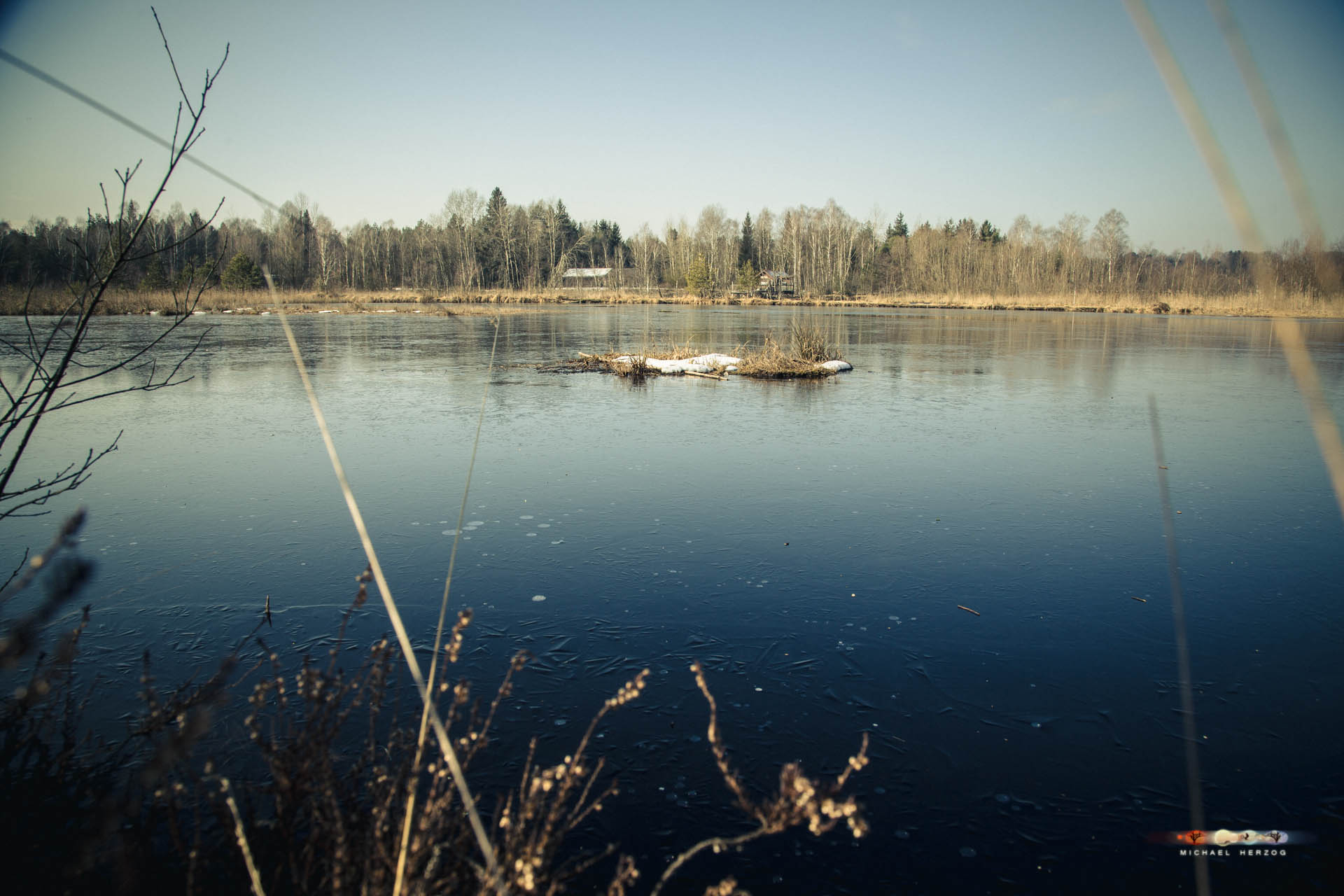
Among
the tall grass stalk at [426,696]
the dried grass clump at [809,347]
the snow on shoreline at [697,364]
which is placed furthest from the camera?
the dried grass clump at [809,347]

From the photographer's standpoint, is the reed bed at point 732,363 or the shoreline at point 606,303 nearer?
the reed bed at point 732,363

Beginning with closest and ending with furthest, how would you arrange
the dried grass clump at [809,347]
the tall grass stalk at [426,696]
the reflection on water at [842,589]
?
1. the tall grass stalk at [426,696]
2. the reflection on water at [842,589]
3. the dried grass clump at [809,347]

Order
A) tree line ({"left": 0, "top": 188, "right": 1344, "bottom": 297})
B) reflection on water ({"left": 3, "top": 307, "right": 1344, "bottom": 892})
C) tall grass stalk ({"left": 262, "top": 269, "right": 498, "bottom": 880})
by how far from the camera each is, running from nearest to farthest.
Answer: tall grass stalk ({"left": 262, "top": 269, "right": 498, "bottom": 880}) < reflection on water ({"left": 3, "top": 307, "right": 1344, "bottom": 892}) < tree line ({"left": 0, "top": 188, "right": 1344, "bottom": 297})

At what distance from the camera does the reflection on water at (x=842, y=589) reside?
3.14 m

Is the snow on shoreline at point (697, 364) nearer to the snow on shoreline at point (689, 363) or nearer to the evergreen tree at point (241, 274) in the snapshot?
the snow on shoreline at point (689, 363)

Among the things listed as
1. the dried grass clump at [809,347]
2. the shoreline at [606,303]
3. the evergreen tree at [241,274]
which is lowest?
the dried grass clump at [809,347]

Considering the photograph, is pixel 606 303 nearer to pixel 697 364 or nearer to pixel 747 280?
pixel 747 280

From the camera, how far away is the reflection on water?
314cm

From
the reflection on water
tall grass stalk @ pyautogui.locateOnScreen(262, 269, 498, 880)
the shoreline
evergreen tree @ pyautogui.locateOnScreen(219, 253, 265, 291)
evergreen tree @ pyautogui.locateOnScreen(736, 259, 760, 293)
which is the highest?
evergreen tree @ pyautogui.locateOnScreen(736, 259, 760, 293)

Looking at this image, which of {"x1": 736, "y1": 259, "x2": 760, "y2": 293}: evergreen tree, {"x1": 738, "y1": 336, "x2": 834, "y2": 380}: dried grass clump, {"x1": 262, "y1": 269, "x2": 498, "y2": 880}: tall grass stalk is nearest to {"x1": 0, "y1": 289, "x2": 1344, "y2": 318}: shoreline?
{"x1": 736, "y1": 259, "x2": 760, "y2": 293}: evergreen tree

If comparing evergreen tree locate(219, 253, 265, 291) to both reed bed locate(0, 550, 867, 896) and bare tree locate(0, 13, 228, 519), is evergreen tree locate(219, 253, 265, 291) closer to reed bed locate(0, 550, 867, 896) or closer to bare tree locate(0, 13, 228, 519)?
bare tree locate(0, 13, 228, 519)

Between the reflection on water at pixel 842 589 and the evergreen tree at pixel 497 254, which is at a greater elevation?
the evergreen tree at pixel 497 254

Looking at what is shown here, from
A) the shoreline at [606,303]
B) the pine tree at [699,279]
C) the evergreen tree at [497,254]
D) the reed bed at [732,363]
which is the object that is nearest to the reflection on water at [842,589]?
the reed bed at [732,363]

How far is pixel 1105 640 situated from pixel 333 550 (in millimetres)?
4959
